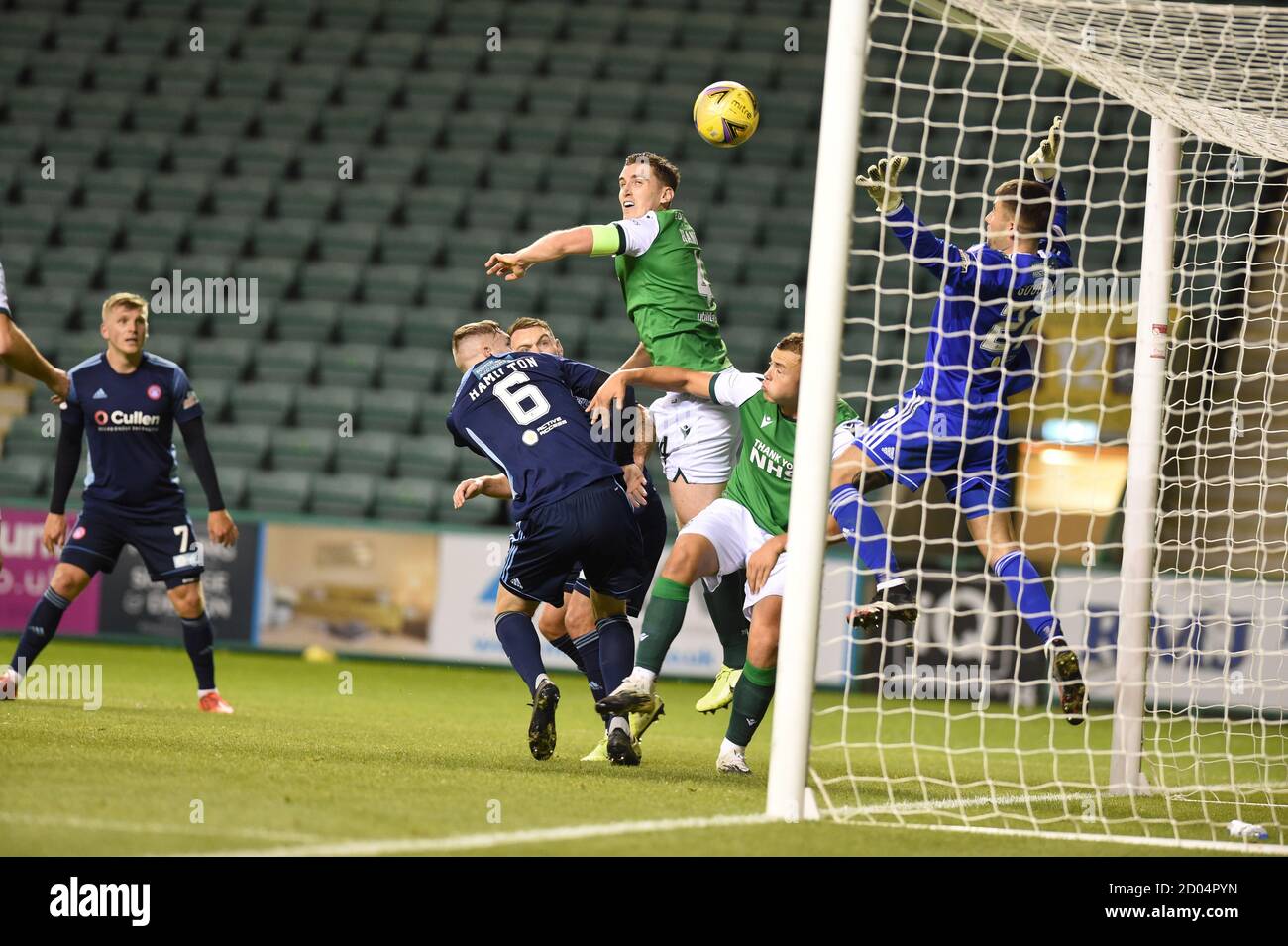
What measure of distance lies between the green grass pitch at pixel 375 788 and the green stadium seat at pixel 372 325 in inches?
240

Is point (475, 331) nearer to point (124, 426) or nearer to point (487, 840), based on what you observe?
point (124, 426)

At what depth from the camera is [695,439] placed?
270 inches

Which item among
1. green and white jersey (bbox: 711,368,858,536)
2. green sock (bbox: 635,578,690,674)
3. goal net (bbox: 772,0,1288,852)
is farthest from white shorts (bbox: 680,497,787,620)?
goal net (bbox: 772,0,1288,852)

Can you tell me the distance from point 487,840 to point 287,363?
34.1 ft

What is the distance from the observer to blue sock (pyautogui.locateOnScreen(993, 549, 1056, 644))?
18.6 ft

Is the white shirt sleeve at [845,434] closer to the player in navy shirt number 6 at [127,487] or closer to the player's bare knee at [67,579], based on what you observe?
the player in navy shirt number 6 at [127,487]

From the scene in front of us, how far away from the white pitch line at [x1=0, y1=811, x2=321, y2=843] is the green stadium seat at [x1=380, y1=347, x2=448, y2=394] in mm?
9724

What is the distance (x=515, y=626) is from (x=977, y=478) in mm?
1892

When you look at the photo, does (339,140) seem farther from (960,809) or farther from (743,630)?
(960,809)

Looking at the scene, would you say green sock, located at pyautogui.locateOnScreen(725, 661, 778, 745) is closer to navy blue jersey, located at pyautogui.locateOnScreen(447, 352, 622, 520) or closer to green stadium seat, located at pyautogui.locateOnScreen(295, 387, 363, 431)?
navy blue jersey, located at pyautogui.locateOnScreen(447, 352, 622, 520)

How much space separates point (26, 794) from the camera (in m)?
4.15

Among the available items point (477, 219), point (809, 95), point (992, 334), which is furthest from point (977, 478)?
point (809, 95)

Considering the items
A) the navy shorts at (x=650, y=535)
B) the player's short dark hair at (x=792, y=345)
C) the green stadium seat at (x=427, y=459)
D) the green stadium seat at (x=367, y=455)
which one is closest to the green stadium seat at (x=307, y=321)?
the green stadium seat at (x=367, y=455)

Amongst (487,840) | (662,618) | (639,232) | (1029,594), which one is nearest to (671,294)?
(639,232)
